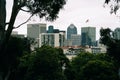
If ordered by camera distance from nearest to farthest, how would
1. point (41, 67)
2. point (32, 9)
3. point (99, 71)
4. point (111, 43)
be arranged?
point (32, 9) < point (111, 43) < point (41, 67) < point (99, 71)

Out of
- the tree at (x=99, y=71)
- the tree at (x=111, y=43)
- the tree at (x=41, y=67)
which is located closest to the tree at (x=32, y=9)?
the tree at (x=111, y=43)

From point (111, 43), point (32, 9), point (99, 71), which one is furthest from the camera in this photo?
point (99, 71)

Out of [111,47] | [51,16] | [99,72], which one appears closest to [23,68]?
[99,72]

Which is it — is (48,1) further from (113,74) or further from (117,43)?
(113,74)

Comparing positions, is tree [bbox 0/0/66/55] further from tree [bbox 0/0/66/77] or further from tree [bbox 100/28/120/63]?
tree [bbox 100/28/120/63]

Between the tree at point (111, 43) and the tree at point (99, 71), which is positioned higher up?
the tree at point (111, 43)

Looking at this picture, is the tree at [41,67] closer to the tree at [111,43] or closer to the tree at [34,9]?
the tree at [111,43]

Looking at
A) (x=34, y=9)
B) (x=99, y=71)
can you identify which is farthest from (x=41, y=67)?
(x=34, y=9)

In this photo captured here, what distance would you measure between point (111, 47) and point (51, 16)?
2935 cm

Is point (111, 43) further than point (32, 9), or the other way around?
point (111, 43)

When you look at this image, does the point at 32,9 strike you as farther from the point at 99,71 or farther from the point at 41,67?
the point at 99,71

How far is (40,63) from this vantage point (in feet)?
259

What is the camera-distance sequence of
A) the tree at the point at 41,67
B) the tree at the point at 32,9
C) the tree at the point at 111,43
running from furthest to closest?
the tree at the point at 41,67 → the tree at the point at 111,43 → the tree at the point at 32,9

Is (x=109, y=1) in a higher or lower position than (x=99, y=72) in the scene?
higher
